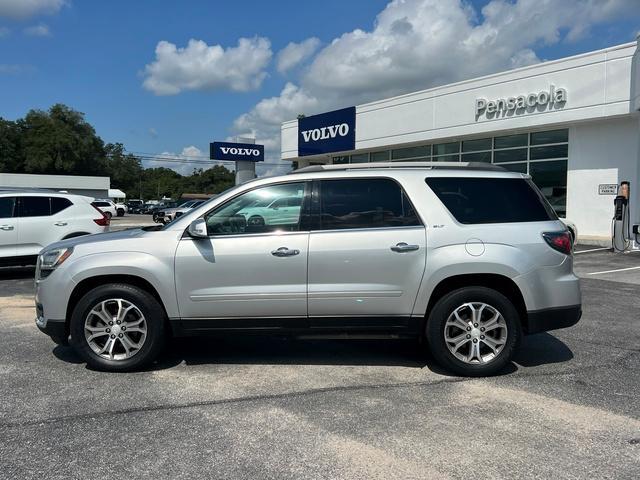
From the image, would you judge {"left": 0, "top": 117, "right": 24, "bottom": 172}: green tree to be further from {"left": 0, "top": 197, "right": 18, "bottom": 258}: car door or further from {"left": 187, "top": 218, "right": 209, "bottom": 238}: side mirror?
{"left": 187, "top": 218, "right": 209, "bottom": 238}: side mirror

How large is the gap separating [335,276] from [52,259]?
2.62 metres

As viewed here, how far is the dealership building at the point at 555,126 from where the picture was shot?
1559 centimetres

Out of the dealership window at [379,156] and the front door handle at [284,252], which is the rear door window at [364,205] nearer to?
the front door handle at [284,252]

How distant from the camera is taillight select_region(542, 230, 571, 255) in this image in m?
4.84

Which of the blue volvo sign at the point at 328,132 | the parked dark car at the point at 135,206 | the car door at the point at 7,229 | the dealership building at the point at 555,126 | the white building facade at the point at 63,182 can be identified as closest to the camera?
the car door at the point at 7,229

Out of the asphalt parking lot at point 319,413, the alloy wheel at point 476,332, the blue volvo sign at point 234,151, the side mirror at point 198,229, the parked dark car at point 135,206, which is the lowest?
the asphalt parking lot at point 319,413

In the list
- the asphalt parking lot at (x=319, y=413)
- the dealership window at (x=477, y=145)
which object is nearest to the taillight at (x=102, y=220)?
the asphalt parking lot at (x=319, y=413)

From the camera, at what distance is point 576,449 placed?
3.50 m

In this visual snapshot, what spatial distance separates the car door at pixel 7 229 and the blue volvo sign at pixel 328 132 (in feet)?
55.7

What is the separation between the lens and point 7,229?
34.0 ft

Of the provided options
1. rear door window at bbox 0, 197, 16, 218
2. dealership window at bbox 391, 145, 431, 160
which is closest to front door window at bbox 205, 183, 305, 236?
A: rear door window at bbox 0, 197, 16, 218

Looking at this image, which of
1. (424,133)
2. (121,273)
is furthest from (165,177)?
(121,273)

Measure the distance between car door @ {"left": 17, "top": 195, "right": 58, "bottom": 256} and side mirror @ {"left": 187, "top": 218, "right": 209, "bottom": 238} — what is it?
23.2 ft

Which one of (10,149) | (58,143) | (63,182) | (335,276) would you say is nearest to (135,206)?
(63,182)
